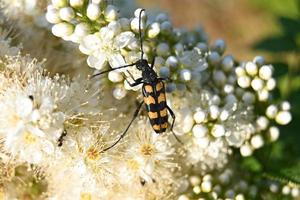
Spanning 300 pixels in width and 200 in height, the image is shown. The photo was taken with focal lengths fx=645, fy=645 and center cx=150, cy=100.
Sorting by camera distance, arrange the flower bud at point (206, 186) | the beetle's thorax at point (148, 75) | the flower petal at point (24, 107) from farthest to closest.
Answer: the flower bud at point (206, 186) → the beetle's thorax at point (148, 75) → the flower petal at point (24, 107)

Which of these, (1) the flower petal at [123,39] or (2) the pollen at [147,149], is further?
(2) the pollen at [147,149]

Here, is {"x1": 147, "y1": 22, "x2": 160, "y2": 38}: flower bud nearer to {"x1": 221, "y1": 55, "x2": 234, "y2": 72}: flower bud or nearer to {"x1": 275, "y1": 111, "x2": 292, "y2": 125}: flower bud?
{"x1": 221, "y1": 55, "x2": 234, "y2": 72}: flower bud

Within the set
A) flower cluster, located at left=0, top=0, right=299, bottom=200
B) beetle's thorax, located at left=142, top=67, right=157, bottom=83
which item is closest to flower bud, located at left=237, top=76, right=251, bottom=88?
flower cluster, located at left=0, top=0, right=299, bottom=200

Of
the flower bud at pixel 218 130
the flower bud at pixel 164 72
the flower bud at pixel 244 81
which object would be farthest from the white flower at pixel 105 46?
the flower bud at pixel 244 81

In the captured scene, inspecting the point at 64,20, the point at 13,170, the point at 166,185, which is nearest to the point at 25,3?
the point at 64,20

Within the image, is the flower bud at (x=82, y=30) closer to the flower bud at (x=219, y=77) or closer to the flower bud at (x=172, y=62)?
the flower bud at (x=172, y=62)

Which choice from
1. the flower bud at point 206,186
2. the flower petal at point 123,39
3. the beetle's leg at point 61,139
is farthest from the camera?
the flower bud at point 206,186

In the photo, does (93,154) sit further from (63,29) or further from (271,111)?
(271,111)

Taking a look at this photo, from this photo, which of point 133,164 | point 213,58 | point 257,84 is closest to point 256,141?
point 257,84
